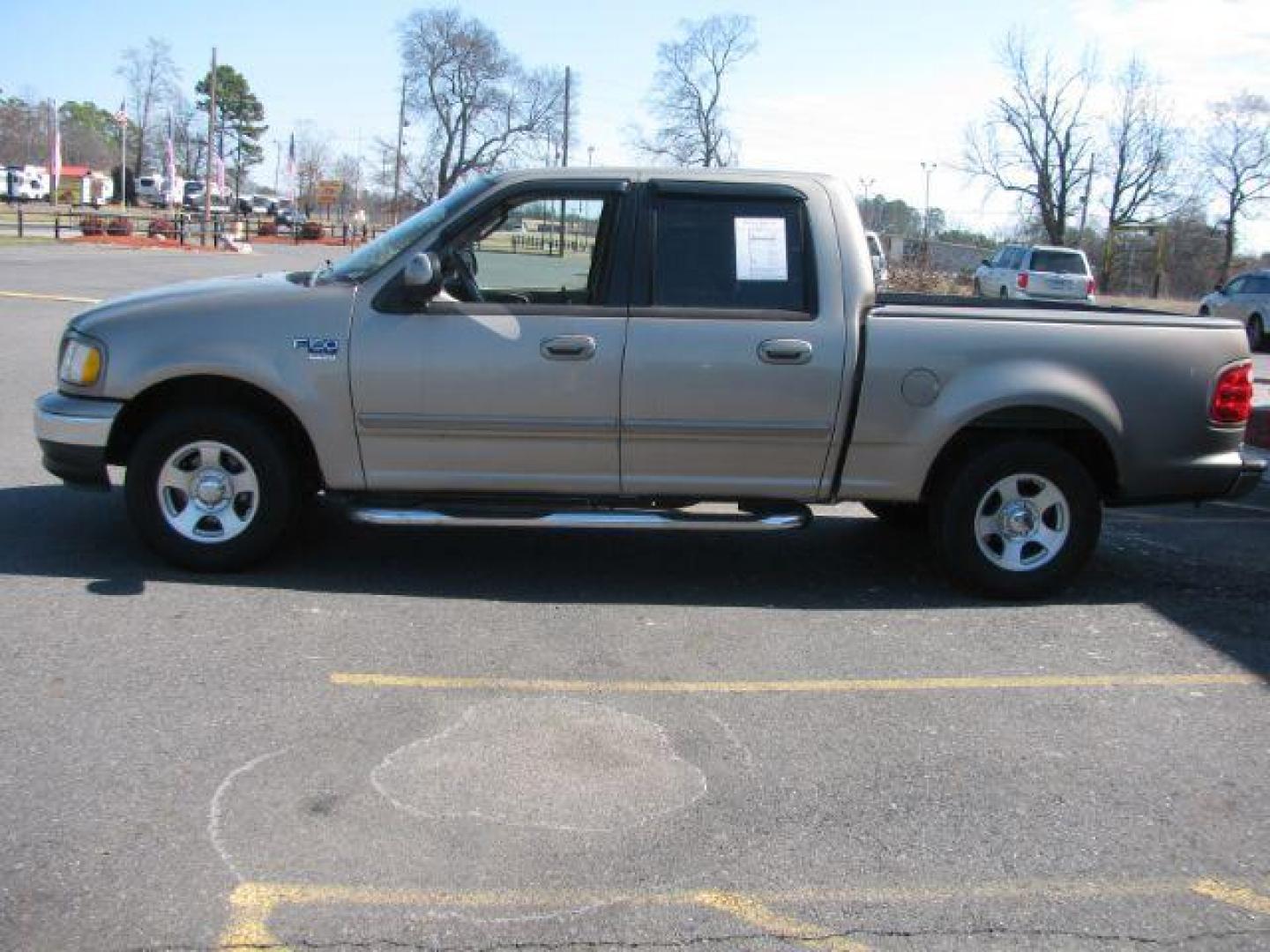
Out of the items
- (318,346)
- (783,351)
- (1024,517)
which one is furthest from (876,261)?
(318,346)

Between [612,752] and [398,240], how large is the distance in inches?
115

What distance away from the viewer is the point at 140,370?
5.55 m

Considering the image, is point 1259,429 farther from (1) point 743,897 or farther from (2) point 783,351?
(1) point 743,897

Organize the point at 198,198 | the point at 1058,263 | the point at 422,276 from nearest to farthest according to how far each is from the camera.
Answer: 1. the point at 422,276
2. the point at 1058,263
3. the point at 198,198

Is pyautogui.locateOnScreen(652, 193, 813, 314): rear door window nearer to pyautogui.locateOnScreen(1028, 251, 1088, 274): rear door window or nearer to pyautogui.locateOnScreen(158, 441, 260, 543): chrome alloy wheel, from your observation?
pyautogui.locateOnScreen(158, 441, 260, 543): chrome alloy wheel

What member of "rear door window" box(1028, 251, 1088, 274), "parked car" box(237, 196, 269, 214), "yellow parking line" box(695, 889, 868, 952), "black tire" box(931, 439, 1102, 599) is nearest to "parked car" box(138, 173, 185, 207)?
"parked car" box(237, 196, 269, 214)

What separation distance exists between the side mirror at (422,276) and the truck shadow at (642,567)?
1417 millimetres

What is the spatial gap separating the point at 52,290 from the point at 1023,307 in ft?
60.8

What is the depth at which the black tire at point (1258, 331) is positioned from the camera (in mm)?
24844

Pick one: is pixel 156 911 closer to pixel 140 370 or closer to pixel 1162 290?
pixel 140 370

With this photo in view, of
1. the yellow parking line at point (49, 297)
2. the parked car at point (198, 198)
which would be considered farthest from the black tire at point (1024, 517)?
the parked car at point (198, 198)

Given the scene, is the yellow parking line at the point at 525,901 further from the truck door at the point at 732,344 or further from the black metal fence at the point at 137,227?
the black metal fence at the point at 137,227

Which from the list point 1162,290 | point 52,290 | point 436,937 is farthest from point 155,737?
point 1162,290

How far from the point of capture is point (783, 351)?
219 inches
